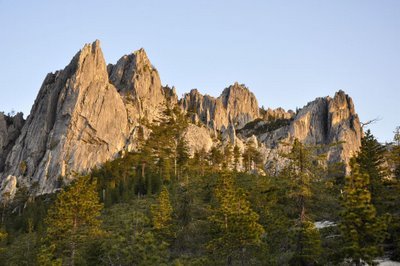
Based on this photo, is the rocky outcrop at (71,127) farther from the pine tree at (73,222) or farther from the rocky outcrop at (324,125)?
the pine tree at (73,222)

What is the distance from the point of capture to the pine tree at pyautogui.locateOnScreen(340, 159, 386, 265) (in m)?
26.8

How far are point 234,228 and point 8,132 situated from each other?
13175 cm

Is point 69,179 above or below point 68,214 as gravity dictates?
above

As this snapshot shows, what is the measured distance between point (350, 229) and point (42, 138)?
12058 centimetres

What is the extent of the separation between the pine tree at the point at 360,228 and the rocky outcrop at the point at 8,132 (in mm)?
129564

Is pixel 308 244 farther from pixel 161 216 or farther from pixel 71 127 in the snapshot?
pixel 71 127

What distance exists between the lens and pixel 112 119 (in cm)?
13675

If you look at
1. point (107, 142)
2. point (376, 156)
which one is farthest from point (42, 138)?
point (376, 156)

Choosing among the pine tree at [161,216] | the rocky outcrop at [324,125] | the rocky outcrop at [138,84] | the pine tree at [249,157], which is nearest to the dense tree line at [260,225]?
the pine tree at [161,216]

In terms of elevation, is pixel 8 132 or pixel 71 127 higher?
pixel 8 132

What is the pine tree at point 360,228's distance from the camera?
88.0 feet

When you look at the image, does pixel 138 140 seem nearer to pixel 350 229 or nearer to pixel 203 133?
pixel 203 133

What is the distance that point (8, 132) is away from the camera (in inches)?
5768

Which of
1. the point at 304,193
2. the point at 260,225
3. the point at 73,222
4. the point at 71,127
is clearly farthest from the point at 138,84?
the point at 304,193
